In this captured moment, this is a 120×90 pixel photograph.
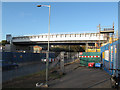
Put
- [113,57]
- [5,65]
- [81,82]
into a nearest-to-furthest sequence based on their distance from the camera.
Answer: [81,82] → [113,57] → [5,65]

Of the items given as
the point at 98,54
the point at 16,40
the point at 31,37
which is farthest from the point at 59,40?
the point at 98,54

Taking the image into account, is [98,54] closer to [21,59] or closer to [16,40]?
[21,59]

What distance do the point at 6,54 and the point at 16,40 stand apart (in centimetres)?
3949

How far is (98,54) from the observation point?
1969 centimetres

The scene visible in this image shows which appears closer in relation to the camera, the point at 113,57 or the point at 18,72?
the point at 113,57

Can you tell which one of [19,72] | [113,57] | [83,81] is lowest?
[19,72]

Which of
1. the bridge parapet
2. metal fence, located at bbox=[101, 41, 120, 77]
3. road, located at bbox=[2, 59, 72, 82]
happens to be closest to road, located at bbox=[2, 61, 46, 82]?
road, located at bbox=[2, 59, 72, 82]

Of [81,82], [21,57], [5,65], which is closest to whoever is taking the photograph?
[81,82]

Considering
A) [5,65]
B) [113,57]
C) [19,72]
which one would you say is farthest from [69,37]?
[113,57]

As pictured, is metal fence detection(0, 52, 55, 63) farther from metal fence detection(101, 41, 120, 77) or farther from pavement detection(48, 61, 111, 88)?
metal fence detection(101, 41, 120, 77)

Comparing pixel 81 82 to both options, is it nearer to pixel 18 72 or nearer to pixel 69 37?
pixel 18 72

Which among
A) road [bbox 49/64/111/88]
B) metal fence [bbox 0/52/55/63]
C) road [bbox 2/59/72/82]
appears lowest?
road [bbox 2/59/72/82]

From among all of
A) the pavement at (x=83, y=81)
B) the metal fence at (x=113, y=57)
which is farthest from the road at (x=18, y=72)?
the metal fence at (x=113, y=57)

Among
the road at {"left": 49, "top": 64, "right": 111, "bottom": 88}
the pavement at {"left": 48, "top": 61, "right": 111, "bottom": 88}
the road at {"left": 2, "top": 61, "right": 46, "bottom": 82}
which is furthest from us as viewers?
the road at {"left": 2, "top": 61, "right": 46, "bottom": 82}
